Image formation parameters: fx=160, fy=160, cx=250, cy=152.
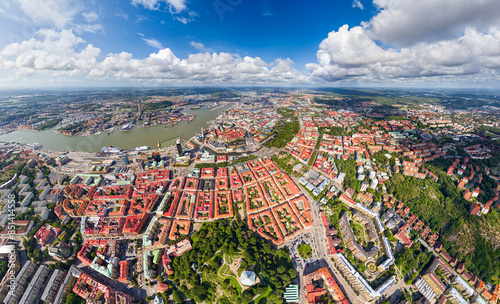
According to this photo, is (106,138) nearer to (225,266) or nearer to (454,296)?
(225,266)

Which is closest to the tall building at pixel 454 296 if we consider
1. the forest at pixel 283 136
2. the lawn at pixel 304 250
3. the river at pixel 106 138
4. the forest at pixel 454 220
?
the forest at pixel 454 220

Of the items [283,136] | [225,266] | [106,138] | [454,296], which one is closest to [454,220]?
[454,296]

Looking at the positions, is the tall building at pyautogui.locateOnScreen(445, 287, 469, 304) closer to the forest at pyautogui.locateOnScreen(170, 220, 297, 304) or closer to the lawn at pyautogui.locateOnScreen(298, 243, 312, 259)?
the lawn at pyautogui.locateOnScreen(298, 243, 312, 259)

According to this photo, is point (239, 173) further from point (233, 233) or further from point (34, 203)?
point (34, 203)

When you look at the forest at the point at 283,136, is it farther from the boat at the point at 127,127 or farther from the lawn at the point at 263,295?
the boat at the point at 127,127

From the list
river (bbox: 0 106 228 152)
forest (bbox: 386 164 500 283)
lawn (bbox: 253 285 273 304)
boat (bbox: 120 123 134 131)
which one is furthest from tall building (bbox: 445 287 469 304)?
boat (bbox: 120 123 134 131)

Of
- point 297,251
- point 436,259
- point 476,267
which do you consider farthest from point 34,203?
point 476,267

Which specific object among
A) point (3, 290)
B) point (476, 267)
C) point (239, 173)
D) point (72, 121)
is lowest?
point (476, 267)

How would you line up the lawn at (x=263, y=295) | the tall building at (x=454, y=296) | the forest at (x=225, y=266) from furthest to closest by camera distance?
the tall building at (x=454, y=296)
the lawn at (x=263, y=295)
the forest at (x=225, y=266)

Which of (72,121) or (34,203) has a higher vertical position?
(72,121)
